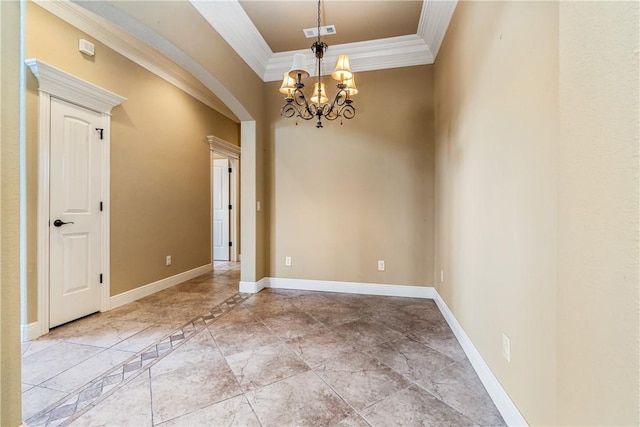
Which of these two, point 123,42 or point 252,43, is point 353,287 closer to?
point 252,43

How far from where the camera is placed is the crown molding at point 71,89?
248 centimetres

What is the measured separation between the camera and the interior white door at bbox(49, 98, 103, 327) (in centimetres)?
269

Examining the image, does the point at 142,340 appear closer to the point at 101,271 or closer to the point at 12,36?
the point at 101,271

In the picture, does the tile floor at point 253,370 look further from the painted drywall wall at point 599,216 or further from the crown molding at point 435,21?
the crown molding at point 435,21

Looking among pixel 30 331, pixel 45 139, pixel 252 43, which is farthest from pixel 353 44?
pixel 30 331

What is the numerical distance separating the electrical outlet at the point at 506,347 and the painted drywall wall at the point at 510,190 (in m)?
0.04

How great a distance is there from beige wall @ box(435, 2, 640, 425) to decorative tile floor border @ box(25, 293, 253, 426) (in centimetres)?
227

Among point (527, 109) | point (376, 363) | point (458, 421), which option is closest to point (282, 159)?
point (376, 363)

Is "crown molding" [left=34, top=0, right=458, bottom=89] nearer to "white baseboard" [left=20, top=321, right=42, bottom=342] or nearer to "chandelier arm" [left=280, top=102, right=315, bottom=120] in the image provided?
"chandelier arm" [left=280, top=102, right=315, bottom=120]

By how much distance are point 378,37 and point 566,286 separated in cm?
360

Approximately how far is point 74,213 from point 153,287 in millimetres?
1394

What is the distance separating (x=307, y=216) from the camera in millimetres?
3979

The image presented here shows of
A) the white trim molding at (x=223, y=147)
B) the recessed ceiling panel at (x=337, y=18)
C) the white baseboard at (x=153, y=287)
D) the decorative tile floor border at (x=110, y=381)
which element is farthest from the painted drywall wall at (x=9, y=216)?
the white trim molding at (x=223, y=147)

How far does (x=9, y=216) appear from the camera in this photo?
1202 millimetres
